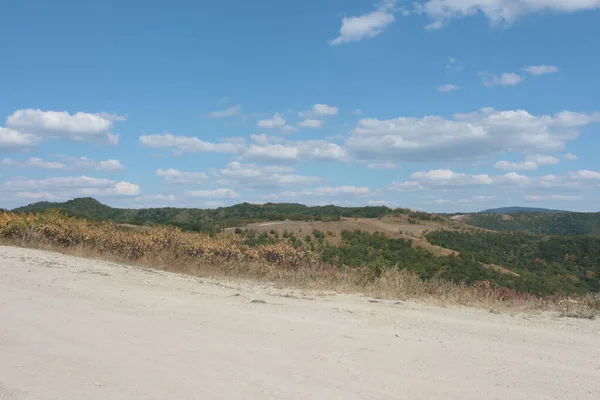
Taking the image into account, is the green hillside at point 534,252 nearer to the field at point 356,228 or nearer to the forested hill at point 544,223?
the field at point 356,228

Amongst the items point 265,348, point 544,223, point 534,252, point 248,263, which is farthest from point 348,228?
point 544,223

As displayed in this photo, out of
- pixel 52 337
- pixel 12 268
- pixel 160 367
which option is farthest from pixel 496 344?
pixel 12 268

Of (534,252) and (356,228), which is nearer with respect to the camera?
(356,228)

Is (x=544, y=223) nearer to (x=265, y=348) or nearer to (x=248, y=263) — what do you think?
(x=248, y=263)

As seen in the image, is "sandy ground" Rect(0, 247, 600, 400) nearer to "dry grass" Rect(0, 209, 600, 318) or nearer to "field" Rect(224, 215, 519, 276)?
"dry grass" Rect(0, 209, 600, 318)

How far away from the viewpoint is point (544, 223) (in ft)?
293

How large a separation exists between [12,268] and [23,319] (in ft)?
15.9

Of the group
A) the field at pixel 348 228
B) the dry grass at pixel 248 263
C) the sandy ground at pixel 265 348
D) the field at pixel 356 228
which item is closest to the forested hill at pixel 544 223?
the field at pixel 356 228

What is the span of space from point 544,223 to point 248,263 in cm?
8862

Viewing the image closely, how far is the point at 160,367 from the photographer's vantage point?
4.81 m

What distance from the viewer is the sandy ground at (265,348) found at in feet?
14.7

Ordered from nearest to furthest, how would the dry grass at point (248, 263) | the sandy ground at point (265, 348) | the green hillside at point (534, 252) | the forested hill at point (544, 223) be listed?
the sandy ground at point (265, 348), the dry grass at point (248, 263), the green hillside at point (534, 252), the forested hill at point (544, 223)

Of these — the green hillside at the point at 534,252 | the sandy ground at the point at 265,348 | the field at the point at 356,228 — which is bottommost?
the green hillside at the point at 534,252

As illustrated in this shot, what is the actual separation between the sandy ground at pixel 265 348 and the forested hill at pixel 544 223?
253 feet
